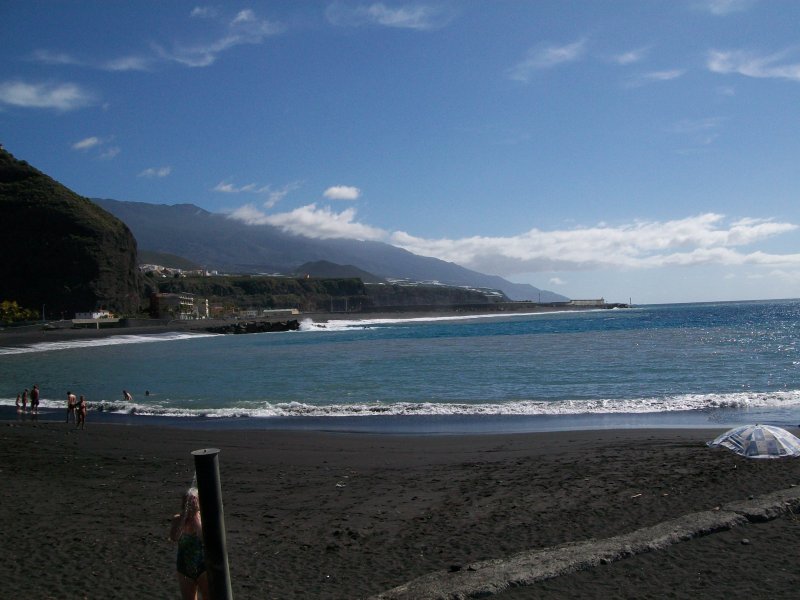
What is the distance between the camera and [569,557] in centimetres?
536

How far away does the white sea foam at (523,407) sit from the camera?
59.2ft

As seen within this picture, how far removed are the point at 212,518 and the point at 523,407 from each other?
1607cm

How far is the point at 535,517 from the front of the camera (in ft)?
24.1

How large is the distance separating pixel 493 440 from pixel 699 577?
8615 millimetres

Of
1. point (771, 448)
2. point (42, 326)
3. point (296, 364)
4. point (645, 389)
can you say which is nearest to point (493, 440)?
point (771, 448)

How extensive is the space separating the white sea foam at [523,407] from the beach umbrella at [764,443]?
283 inches

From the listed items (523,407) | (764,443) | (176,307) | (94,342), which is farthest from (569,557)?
(176,307)

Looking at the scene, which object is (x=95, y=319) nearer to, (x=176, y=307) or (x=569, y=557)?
(x=176, y=307)

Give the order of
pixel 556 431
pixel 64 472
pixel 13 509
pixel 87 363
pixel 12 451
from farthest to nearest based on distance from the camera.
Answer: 1. pixel 87 363
2. pixel 556 431
3. pixel 12 451
4. pixel 64 472
5. pixel 13 509

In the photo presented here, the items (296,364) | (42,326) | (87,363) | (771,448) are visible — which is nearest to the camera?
(771,448)

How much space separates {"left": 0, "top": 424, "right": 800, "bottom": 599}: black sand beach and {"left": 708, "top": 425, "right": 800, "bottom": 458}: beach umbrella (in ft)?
1.17

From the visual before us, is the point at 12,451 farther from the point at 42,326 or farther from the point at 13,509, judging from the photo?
the point at 42,326

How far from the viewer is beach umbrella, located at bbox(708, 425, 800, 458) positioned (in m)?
9.77

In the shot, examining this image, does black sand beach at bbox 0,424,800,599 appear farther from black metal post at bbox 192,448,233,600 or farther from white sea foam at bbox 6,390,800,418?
white sea foam at bbox 6,390,800,418
